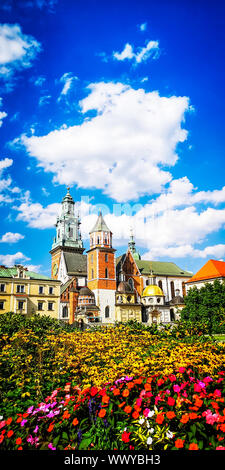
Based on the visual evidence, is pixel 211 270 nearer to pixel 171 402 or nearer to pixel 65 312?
pixel 65 312

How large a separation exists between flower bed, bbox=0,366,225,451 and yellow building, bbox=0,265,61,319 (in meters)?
35.1

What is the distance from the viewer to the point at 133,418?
444cm

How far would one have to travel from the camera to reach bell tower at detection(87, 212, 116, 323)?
45125 millimetres

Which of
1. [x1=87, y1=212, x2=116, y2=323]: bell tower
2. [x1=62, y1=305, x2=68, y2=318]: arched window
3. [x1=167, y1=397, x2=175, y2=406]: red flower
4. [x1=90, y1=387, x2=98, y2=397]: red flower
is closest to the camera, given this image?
[x1=167, y1=397, x2=175, y2=406]: red flower

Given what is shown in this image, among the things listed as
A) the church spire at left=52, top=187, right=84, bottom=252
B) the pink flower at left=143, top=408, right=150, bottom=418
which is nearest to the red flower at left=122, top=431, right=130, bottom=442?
the pink flower at left=143, top=408, right=150, bottom=418

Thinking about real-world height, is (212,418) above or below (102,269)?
below

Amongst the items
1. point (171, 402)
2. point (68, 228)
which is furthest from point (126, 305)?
point (171, 402)

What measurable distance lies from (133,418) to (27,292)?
123 feet

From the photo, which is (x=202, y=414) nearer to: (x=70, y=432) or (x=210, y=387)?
(x=210, y=387)

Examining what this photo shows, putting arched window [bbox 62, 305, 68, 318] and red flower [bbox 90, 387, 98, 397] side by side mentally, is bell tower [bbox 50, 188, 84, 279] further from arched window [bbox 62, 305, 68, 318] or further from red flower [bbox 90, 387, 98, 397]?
red flower [bbox 90, 387, 98, 397]

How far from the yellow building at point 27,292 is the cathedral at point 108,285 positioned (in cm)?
392
